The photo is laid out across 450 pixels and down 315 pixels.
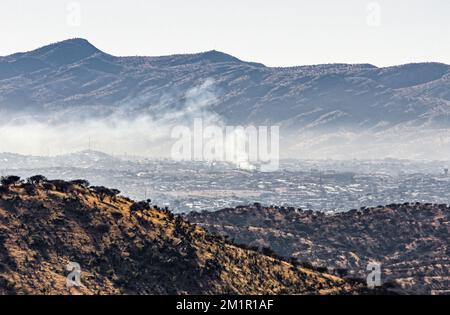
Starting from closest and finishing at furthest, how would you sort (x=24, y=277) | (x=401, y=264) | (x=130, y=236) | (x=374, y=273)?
1. (x=24, y=277)
2. (x=130, y=236)
3. (x=374, y=273)
4. (x=401, y=264)

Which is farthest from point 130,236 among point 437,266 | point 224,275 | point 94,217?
point 437,266

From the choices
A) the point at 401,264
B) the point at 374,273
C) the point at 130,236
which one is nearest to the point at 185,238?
the point at 130,236

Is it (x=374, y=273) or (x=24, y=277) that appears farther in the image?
(x=374, y=273)
